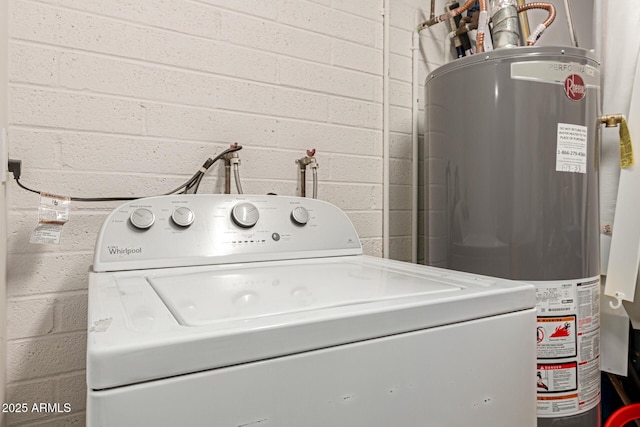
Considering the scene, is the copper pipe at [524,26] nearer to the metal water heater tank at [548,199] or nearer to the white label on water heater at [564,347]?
the metal water heater tank at [548,199]

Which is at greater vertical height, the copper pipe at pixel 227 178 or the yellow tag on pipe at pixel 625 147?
the yellow tag on pipe at pixel 625 147

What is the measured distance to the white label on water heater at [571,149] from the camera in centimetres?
106

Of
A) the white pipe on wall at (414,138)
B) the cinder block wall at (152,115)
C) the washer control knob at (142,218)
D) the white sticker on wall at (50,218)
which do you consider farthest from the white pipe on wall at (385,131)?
the white sticker on wall at (50,218)

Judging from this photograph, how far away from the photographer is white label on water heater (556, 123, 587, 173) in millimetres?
1056

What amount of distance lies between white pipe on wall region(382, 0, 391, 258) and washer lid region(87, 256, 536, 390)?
0.68m

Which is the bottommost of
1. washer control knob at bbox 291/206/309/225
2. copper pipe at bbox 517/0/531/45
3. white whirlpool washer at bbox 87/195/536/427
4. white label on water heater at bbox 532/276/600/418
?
white label on water heater at bbox 532/276/600/418

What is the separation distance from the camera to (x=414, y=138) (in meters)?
1.63

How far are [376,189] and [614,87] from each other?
2.68 ft

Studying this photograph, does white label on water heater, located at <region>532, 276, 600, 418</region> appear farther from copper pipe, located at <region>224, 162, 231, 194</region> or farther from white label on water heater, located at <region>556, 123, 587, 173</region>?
copper pipe, located at <region>224, 162, 231, 194</region>

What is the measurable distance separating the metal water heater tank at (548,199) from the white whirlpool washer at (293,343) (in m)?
0.34

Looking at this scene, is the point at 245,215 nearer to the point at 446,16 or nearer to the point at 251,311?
the point at 251,311

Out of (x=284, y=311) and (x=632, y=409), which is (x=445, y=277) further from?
(x=632, y=409)

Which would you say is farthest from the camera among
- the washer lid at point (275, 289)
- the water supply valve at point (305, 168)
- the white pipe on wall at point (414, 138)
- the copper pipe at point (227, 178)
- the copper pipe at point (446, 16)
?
the white pipe on wall at point (414, 138)

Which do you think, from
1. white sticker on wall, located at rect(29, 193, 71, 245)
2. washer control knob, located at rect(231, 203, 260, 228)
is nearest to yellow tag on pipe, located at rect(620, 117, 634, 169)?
washer control knob, located at rect(231, 203, 260, 228)
